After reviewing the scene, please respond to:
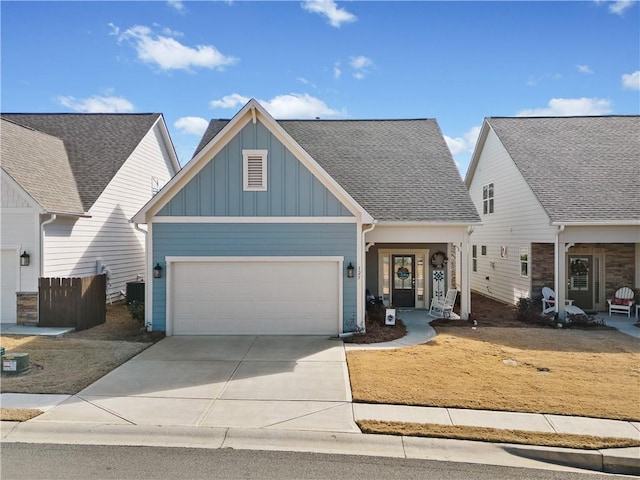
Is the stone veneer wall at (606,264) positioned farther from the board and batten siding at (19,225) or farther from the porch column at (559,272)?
the board and batten siding at (19,225)

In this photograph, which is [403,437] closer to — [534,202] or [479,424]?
[479,424]

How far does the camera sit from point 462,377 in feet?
26.6

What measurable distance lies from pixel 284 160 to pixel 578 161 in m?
11.5

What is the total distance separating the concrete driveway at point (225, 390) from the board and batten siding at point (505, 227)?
926 centimetres

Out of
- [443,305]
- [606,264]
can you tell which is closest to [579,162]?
[606,264]

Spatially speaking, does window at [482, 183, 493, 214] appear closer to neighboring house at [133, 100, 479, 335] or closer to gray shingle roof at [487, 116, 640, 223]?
gray shingle roof at [487, 116, 640, 223]

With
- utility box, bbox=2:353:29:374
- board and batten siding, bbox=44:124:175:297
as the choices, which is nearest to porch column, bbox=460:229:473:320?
utility box, bbox=2:353:29:374

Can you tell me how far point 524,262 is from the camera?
16156 mm

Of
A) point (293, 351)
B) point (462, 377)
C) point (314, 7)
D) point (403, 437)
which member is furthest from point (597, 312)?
point (314, 7)

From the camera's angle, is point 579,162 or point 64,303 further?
point 579,162

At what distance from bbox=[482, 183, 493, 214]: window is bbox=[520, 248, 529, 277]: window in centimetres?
370

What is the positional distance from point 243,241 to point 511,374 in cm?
717

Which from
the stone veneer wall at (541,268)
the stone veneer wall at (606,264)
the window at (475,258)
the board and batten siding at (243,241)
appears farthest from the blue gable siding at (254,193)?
the window at (475,258)

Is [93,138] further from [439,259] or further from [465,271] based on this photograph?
[465,271]
